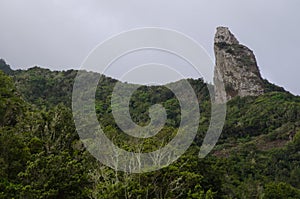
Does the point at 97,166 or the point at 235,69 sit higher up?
the point at 235,69

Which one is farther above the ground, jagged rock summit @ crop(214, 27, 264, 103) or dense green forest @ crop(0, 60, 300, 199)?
jagged rock summit @ crop(214, 27, 264, 103)

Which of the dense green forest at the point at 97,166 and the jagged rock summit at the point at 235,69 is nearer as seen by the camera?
the dense green forest at the point at 97,166

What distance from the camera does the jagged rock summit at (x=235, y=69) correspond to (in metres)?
68.9

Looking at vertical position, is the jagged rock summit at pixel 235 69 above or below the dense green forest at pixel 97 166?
above

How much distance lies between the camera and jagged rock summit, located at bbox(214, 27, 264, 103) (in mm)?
68875

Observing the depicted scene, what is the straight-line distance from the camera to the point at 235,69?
229 feet

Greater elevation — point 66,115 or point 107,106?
point 107,106

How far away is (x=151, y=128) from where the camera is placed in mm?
23375

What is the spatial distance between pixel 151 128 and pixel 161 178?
21.6 ft

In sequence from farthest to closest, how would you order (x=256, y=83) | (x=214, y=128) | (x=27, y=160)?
(x=256, y=83)
(x=214, y=128)
(x=27, y=160)

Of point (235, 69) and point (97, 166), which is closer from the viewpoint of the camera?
point (97, 166)

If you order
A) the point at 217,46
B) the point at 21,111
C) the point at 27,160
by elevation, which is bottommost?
the point at 27,160

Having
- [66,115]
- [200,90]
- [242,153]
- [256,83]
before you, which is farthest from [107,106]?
[256,83]

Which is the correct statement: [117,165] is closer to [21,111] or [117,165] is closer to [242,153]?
[21,111]
